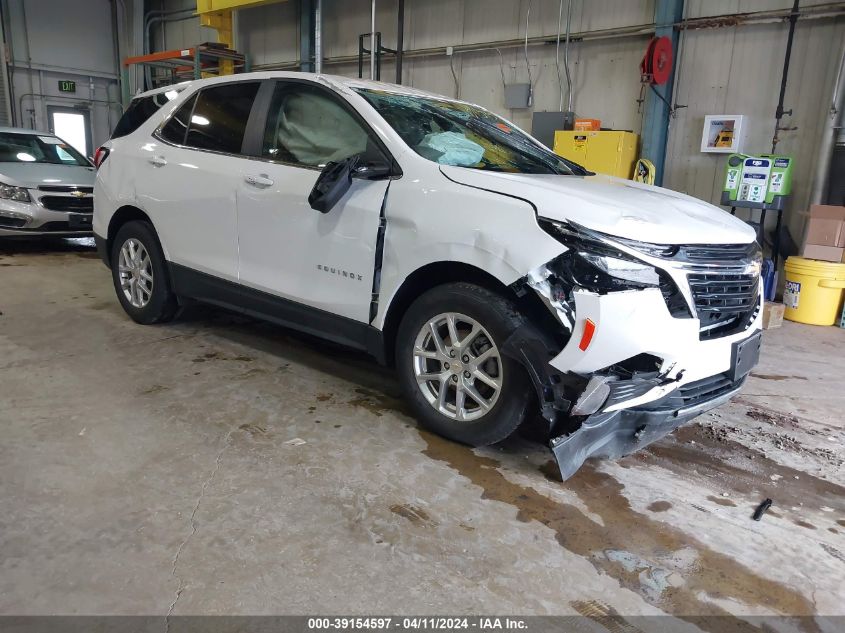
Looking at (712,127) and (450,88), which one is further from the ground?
(450,88)

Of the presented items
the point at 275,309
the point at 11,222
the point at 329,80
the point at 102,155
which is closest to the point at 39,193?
the point at 11,222

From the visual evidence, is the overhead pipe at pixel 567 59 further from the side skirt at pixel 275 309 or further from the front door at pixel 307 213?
the side skirt at pixel 275 309

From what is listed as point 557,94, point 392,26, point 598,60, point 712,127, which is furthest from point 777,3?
point 392,26

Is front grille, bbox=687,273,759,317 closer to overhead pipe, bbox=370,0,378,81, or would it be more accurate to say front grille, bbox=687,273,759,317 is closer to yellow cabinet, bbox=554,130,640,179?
yellow cabinet, bbox=554,130,640,179

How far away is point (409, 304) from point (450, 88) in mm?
7114

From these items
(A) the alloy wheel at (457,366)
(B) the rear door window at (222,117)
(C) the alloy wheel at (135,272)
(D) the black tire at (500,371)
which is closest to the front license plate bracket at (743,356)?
(D) the black tire at (500,371)

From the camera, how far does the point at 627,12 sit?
734cm

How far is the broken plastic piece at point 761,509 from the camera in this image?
241cm

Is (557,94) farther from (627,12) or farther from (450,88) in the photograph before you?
(450,88)

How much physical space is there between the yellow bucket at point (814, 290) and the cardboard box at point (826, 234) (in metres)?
0.10

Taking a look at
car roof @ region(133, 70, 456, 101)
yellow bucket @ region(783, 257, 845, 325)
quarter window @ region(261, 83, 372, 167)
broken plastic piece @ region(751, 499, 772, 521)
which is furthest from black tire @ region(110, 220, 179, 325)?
yellow bucket @ region(783, 257, 845, 325)

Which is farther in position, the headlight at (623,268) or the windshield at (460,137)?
the windshield at (460,137)

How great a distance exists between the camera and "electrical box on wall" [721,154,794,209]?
605 centimetres

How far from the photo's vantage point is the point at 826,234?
18.8 feet
